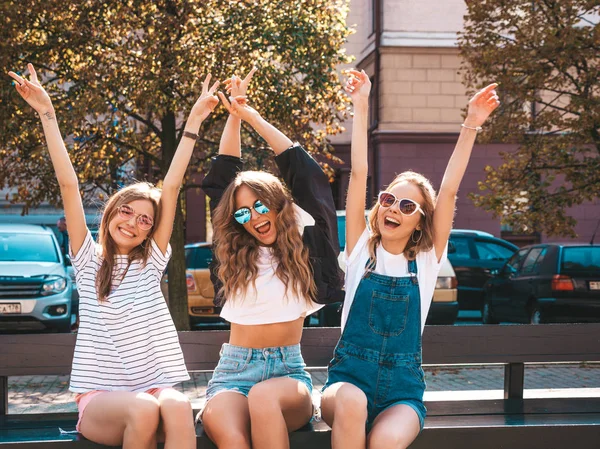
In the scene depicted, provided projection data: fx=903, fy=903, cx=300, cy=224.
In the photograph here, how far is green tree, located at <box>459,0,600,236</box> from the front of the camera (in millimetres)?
13047

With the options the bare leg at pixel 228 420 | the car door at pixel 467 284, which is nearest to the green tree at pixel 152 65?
the car door at pixel 467 284

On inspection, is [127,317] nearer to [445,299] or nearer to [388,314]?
[388,314]

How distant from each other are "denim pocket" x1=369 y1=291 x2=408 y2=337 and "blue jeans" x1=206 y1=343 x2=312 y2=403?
0.43 meters

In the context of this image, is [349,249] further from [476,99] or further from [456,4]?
[456,4]

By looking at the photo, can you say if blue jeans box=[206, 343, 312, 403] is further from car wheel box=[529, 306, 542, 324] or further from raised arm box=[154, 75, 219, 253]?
car wheel box=[529, 306, 542, 324]

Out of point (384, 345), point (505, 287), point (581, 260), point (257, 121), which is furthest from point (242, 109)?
point (505, 287)

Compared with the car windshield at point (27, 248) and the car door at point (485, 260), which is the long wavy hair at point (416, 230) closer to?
the car windshield at point (27, 248)

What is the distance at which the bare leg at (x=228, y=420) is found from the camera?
4023 millimetres

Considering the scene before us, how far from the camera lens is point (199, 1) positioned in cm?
1123

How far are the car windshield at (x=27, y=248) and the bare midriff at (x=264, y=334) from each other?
360 inches

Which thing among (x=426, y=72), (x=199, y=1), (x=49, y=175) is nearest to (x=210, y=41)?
(x=199, y=1)

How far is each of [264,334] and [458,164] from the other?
1.26 m

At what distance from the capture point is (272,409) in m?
4.00

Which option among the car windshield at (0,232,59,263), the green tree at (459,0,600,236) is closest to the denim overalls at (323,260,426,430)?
the green tree at (459,0,600,236)
